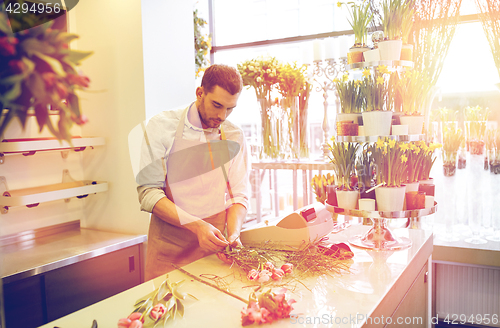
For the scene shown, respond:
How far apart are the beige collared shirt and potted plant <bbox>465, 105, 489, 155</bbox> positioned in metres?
1.75

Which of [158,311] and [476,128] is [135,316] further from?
[476,128]

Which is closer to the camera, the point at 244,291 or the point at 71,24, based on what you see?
the point at 71,24

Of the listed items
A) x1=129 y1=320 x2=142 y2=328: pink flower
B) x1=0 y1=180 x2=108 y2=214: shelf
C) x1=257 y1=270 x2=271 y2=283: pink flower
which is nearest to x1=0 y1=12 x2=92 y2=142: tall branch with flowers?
x1=0 y1=180 x2=108 y2=214: shelf

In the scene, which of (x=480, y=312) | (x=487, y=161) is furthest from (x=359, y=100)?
(x=480, y=312)

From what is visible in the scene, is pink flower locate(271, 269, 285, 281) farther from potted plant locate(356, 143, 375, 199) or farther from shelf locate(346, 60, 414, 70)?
shelf locate(346, 60, 414, 70)

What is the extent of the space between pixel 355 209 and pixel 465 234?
1.60 m

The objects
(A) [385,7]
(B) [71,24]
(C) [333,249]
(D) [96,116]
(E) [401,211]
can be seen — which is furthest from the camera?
(A) [385,7]

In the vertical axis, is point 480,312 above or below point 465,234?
below

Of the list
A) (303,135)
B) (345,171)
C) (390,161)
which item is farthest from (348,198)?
(303,135)

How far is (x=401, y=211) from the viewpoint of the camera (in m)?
1.53

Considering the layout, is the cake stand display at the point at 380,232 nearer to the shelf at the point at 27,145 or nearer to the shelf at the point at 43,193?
the shelf at the point at 43,193

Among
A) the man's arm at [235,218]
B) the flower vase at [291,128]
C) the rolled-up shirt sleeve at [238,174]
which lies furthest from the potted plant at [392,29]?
the flower vase at [291,128]

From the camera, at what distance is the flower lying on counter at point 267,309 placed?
3.04 ft

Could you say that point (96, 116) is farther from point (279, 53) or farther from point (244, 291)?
point (279, 53)
